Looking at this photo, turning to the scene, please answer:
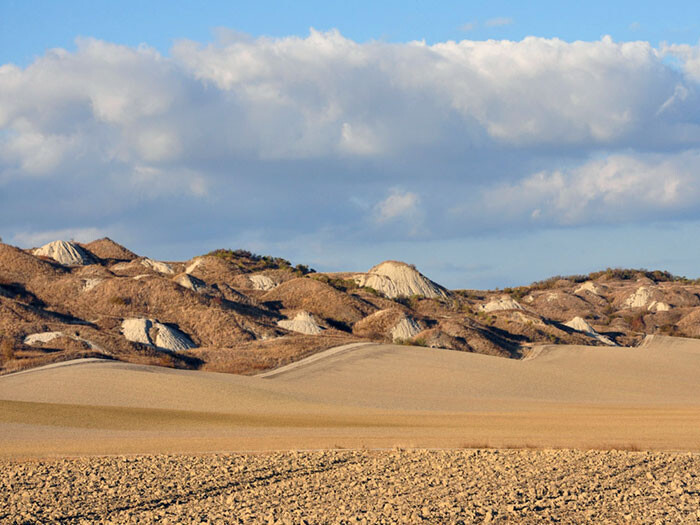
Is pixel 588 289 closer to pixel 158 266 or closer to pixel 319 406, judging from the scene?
pixel 158 266

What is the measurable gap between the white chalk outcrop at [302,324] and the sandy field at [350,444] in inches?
509

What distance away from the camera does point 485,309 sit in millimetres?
85375

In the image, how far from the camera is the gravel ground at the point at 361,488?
47.2 ft

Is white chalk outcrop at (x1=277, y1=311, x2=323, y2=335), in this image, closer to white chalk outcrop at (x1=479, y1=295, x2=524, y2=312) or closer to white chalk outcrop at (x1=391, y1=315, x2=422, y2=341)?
white chalk outcrop at (x1=391, y1=315, x2=422, y2=341)

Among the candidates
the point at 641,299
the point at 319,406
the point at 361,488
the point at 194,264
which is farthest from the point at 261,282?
the point at 361,488

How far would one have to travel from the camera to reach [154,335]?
171ft

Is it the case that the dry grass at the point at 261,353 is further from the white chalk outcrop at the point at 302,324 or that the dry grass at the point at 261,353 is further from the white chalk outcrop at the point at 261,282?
the white chalk outcrop at the point at 261,282

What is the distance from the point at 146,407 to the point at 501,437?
47.3 feet

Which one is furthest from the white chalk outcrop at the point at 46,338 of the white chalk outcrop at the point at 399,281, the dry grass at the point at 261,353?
the white chalk outcrop at the point at 399,281

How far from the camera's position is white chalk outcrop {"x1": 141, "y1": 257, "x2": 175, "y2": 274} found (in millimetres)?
84688

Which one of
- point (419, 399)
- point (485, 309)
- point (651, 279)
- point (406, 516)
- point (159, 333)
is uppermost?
point (651, 279)

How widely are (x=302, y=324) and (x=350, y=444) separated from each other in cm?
3834

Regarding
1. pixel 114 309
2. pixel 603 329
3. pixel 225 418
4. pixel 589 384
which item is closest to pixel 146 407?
pixel 225 418

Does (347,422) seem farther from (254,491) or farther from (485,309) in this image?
(485,309)
